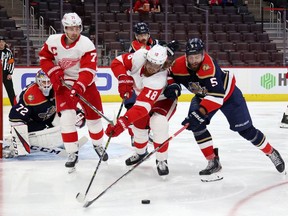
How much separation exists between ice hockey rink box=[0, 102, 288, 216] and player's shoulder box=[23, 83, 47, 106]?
0.41 m

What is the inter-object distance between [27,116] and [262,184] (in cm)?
169

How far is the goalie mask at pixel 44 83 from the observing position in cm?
408

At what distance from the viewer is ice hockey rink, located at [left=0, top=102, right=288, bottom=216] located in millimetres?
2883

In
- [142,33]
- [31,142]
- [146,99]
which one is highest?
[142,33]

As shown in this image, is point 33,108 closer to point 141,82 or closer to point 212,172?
point 141,82

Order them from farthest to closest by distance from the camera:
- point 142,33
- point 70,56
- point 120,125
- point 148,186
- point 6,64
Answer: point 6,64
point 142,33
point 70,56
point 148,186
point 120,125

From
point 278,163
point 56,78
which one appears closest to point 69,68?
point 56,78

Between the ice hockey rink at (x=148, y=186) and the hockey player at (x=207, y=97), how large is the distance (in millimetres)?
175

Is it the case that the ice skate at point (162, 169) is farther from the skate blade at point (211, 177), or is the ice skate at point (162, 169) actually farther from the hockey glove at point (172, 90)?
the hockey glove at point (172, 90)

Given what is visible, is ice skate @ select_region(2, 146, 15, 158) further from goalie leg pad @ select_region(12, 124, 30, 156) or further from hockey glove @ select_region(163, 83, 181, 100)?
hockey glove @ select_region(163, 83, 181, 100)

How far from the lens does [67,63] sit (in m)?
3.79

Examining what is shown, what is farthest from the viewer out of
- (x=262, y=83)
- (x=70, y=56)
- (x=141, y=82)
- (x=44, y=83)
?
(x=262, y=83)

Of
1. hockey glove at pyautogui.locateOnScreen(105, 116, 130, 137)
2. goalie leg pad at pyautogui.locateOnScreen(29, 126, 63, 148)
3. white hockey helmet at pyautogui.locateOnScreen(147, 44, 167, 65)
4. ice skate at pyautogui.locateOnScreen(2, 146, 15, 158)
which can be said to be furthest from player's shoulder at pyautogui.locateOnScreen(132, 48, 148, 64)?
ice skate at pyautogui.locateOnScreen(2, 146, 15, 158)

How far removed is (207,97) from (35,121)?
1459mm
